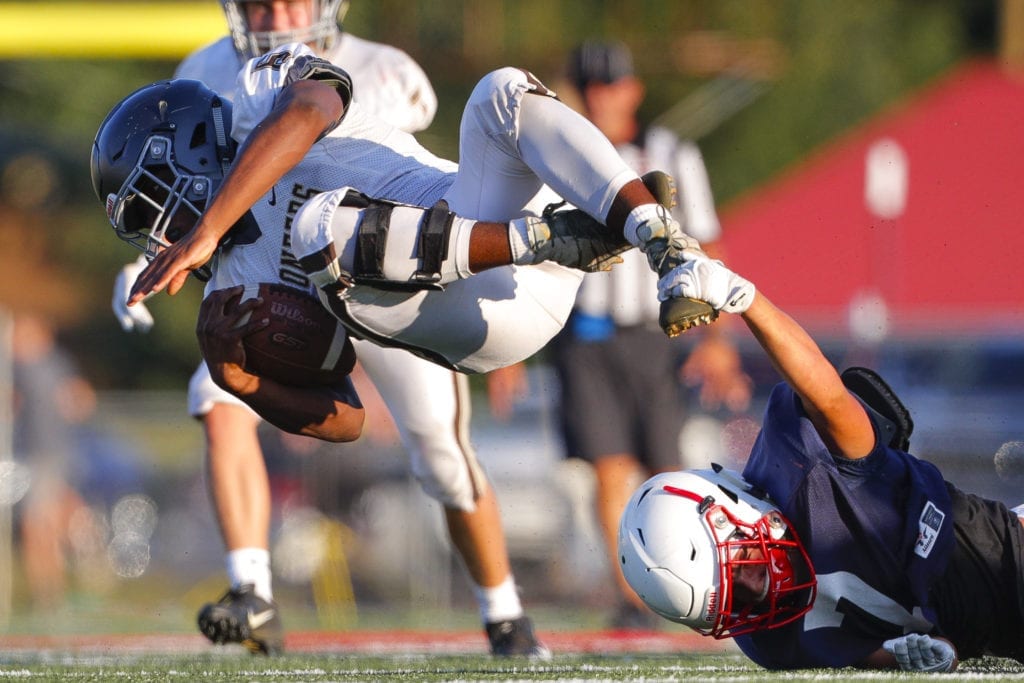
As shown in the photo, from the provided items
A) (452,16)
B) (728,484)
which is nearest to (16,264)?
(452,16)

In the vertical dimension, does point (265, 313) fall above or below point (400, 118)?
below

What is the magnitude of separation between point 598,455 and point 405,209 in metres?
2.49

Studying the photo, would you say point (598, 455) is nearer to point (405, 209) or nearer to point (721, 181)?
point (405, 209)

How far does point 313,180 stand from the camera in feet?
11.2

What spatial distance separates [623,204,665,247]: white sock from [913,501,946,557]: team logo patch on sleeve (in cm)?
76

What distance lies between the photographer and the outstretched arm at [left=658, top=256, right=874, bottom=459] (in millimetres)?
2828

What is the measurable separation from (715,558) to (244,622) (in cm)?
152

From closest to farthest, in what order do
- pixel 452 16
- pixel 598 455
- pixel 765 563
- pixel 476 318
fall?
pixel 765 563 → pixel 476 318 → pixel 598 455 → pixel 452 16

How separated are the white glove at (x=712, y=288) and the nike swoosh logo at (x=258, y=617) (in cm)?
169

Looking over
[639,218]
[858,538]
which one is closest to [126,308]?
[639,218]

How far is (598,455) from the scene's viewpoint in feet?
18.0

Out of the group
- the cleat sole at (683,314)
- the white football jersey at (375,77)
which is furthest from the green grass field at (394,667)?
the white football jersey at (375,77)

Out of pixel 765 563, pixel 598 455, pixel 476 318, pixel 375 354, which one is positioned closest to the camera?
pixel 765 563

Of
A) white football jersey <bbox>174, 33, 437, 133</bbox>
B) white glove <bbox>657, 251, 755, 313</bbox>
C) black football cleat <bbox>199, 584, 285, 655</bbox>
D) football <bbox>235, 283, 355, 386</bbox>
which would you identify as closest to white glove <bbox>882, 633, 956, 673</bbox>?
white glove <bbox>657, 251, 755, 313</bbox>
